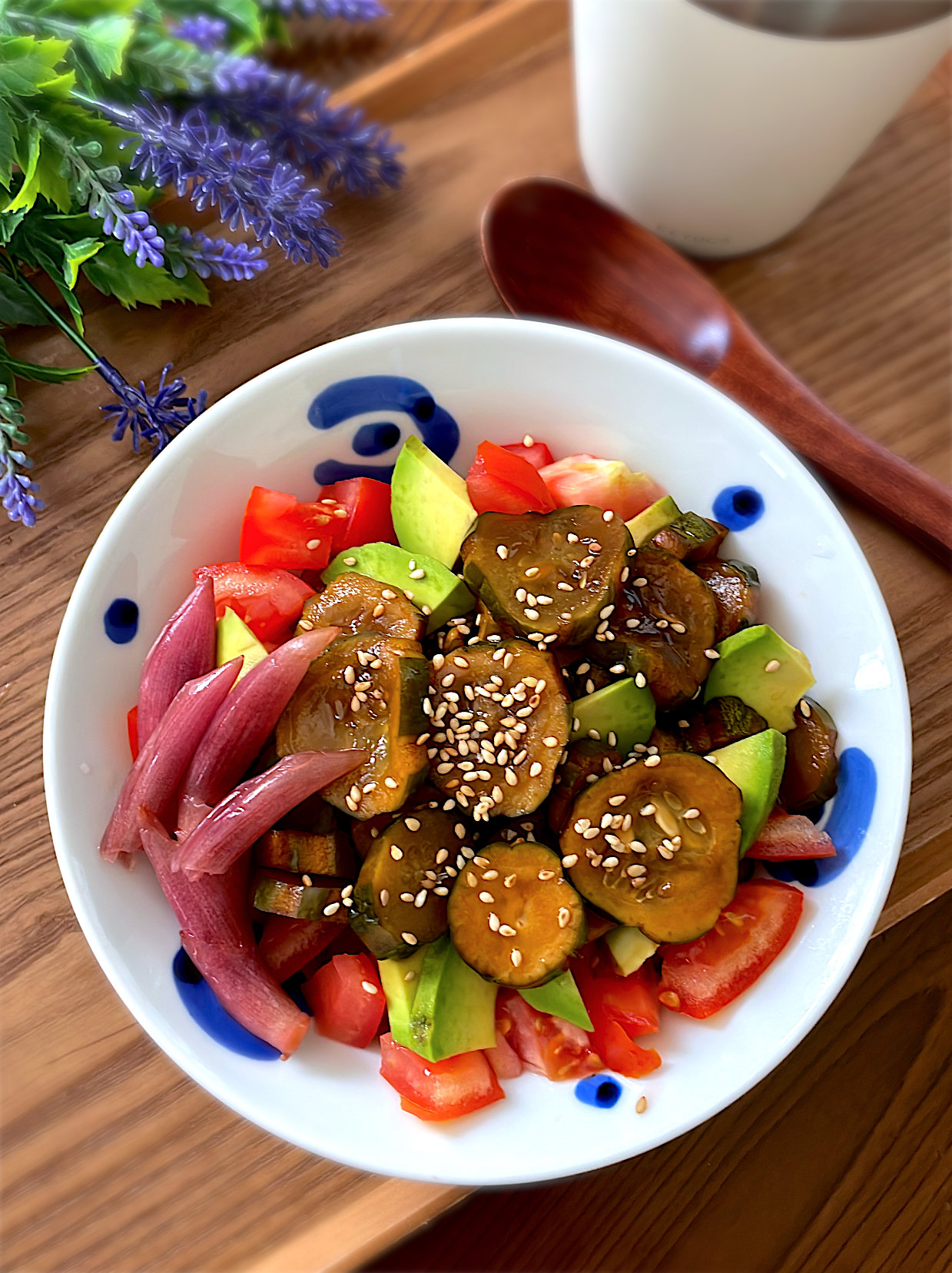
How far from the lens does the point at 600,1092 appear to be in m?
1.15

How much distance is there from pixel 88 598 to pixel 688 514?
810 mm

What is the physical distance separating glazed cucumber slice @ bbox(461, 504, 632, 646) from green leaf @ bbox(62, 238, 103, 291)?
66 cm

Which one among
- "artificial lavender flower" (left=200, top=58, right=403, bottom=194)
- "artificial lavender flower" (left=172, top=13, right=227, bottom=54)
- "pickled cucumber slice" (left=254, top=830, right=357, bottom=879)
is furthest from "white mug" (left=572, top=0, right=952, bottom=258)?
"pickled cucumber slice" (left=254, top=830, right=357, bottom=879)

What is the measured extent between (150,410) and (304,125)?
2.09 feet

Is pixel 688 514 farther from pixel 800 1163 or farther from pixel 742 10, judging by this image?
pixel 800 1163

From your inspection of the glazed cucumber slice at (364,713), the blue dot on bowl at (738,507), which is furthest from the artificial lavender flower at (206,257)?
the blue dot on bowl at (738,507)

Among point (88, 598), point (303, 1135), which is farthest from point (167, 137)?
point (303, 1135)

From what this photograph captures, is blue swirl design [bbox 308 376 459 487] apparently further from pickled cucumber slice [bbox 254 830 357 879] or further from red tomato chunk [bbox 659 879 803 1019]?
red tomato chunk [bbox 659 879 803 1019]

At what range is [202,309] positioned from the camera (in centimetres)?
150

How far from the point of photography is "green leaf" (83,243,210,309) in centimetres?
141

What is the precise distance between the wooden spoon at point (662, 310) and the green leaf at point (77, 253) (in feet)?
2.00

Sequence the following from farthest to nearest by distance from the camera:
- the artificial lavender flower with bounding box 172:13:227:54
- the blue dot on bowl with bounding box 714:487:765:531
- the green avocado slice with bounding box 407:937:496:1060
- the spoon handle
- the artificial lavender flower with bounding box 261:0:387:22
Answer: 1. the artificial lavender flower with bounding box 261:0:387:22
2. the artificial lavender flower with bounding box 172:13:227:54
3. the spoon handle
4. the blue dot on bowl with bounding box 714:487:765:531
5. the green avocado slice with bounding box 407:937:496:1060

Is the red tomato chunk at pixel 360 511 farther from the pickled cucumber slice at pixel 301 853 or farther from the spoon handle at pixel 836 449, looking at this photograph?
the spoon handle at pixel 836 449

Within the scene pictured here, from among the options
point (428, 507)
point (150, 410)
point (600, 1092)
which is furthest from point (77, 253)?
point (600, 1092)
